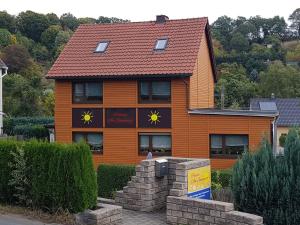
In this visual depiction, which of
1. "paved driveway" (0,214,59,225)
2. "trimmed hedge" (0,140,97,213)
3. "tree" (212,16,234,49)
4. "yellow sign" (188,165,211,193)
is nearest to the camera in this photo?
"paved driveway" (0,214,59,225)

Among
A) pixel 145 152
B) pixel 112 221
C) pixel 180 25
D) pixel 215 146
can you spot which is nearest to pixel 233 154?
pixel 215 146

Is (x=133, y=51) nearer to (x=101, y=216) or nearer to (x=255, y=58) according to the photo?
A: (x=101, y=216)

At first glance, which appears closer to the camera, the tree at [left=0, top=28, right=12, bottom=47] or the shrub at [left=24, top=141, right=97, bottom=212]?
the shrub at [left=24, top=141, right=97, bottom=212]

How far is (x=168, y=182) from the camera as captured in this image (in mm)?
14570

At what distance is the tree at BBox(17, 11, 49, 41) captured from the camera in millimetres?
100000

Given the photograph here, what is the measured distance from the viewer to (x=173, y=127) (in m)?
24.6

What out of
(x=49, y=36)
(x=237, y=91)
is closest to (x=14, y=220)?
(x=237, y=91)

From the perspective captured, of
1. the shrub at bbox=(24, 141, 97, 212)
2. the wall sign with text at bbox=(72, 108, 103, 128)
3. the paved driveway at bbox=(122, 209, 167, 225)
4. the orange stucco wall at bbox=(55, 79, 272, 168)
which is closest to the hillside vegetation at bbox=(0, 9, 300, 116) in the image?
the orange stucco wall at bbox=(55, 79, 272, 168)

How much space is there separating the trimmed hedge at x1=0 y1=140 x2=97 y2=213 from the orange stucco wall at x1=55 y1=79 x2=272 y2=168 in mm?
12191

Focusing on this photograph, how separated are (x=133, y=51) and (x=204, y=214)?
51.3 feet

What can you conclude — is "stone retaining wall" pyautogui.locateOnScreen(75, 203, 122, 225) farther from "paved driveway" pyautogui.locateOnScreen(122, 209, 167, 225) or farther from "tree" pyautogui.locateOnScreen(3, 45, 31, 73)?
"tree" pyautogui.locateOnScreen(3, 45, 31, 73)

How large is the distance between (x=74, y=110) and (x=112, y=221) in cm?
1504

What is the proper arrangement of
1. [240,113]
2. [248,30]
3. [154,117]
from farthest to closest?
1. [248,30]
2. [154,117]
3. [240,113]

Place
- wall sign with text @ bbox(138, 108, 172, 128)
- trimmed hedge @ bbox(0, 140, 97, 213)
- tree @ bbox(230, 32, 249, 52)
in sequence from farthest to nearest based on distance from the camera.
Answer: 1. tree @ bbox(230, 32, 249, 52)
2. wall sign with text @ bbox(138, 108, 172, 128)
3. trimmed hedge @ bbox(0, 140, 97, 213)
